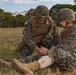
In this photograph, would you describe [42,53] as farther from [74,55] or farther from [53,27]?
[53,27]

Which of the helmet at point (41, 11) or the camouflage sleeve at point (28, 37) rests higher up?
the helmet at point (41, 11)

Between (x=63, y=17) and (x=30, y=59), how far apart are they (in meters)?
1.20

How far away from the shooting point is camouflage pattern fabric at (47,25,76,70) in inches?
243

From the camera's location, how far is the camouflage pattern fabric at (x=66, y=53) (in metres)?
6.18

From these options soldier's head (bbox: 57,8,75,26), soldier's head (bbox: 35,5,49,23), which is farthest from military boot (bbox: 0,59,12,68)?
soldier's head (bbox: 57,8,75,26)

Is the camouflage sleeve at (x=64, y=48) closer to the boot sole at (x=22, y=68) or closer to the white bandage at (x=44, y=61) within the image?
the white bandage at (x=44, y=61)

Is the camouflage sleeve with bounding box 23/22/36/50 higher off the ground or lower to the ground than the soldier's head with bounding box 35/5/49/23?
lower

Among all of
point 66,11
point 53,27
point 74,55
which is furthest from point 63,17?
point 53,27

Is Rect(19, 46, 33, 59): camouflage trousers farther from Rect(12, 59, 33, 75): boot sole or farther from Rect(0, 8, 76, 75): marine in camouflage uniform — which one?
Rect(12, 59, 33, 75): boot sole

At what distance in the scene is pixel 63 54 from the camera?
6.24 meters

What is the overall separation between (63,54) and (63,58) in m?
0.08

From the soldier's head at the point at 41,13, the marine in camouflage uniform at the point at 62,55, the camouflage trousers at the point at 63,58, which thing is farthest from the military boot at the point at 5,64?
the soldier's head at the point at 41,13

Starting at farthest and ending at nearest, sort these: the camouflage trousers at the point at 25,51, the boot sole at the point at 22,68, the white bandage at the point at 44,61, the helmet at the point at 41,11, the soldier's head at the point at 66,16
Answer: the camouflage trousers at the point at 25,51, the helmet at the point at 41,11, the soldier's head at the point at 66,16, the white bandage at the point at 44,61, the boot sole at the point at 22,68

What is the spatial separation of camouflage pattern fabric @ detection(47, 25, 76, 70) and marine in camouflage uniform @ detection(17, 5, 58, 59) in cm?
95
